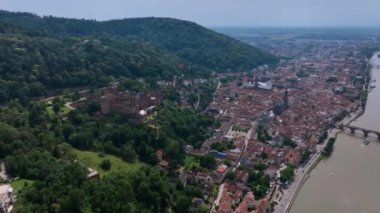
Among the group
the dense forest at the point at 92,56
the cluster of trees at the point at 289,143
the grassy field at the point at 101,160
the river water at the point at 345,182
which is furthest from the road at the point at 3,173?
the cluster of trees at the point at 289,143

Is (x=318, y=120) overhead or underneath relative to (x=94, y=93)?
underneath

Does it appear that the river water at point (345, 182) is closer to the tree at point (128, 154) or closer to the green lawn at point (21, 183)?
the tree at point (128, 154)

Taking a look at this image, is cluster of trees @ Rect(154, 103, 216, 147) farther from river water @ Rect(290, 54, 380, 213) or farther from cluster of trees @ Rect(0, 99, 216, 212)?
river water @ Rect(290, 54, 380, 213)

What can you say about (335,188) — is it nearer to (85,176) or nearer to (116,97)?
(85,176)

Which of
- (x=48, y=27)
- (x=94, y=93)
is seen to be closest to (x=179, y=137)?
(x=94, y=93)

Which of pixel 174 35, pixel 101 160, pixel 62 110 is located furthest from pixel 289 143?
pixel 174 35

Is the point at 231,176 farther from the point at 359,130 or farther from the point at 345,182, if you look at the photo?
the point at 359,130
